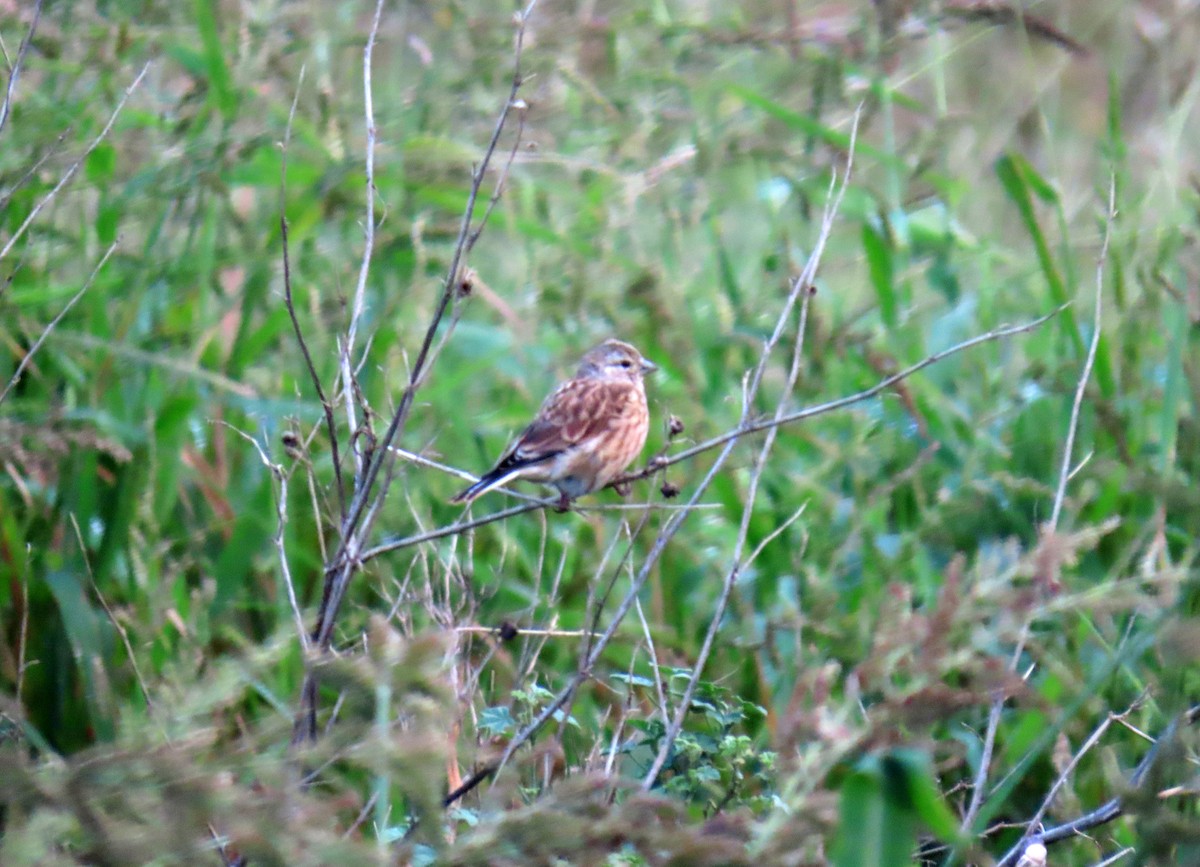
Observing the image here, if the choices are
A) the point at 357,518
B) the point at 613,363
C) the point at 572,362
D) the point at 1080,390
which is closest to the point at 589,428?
the point at 572,362

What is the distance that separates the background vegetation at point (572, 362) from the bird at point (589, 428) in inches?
4.1

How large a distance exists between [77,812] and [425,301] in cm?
320

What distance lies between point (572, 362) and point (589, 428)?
29cm

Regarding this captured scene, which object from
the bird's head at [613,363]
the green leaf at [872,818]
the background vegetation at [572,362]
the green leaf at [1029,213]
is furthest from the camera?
the bird's head at [613,363]

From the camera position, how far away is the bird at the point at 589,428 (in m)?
4.01

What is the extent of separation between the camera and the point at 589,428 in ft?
14.1

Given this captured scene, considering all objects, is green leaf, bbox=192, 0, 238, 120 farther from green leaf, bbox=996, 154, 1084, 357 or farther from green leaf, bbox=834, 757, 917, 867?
green leaf, bbox=834, 757, 917, 867

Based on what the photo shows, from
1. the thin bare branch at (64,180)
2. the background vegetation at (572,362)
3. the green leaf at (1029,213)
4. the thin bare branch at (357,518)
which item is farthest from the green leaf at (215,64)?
the green leaf at (1029,213)

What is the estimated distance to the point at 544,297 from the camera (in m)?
4.21

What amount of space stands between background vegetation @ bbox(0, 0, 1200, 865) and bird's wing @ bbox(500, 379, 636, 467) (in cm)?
10

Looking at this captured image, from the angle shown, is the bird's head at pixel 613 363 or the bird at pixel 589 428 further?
the bird's head at pixel 613 363

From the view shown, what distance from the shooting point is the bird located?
401cm

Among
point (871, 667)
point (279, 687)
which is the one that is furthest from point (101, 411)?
point (871, 667)

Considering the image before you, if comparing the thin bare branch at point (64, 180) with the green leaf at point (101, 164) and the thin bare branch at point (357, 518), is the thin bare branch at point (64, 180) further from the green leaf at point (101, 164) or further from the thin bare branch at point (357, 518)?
the green leaf at point (101, 164)
